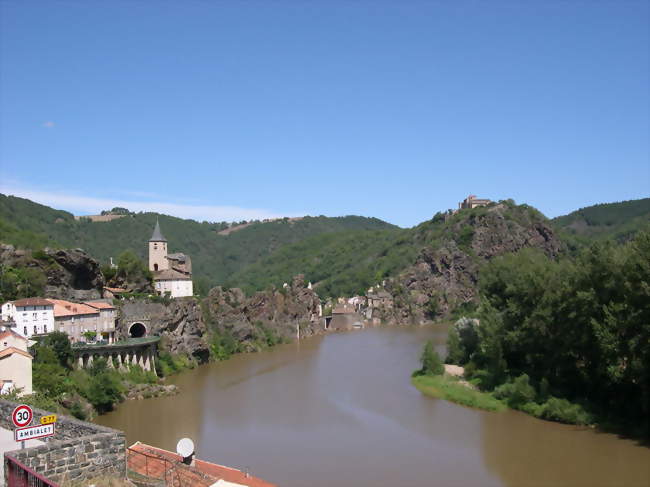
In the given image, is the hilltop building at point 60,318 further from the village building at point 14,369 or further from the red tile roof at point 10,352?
the red tile roof at point 10,352

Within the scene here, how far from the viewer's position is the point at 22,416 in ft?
29.0

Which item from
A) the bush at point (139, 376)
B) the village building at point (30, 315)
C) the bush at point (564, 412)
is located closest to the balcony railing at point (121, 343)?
the bush at point (139, 376)

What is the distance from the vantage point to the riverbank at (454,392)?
2942cm

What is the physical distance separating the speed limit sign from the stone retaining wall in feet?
1.23

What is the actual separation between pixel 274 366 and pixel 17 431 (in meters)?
38.2

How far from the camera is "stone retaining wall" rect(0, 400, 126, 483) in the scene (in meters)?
7.78

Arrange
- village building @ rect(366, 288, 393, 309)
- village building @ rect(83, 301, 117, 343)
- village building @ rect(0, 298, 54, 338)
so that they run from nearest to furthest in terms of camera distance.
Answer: village building @ rect(0, 298, 54, 338) → village building @ rect(83, 301, 117, 343) → village building @ rect(366, 288, 393, 309)

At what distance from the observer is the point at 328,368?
44812mm

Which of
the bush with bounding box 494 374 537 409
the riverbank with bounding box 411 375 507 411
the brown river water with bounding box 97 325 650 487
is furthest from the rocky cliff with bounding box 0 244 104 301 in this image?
the bush with bounding box 494 374 537 409

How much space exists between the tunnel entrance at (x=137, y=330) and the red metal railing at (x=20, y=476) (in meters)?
37.1

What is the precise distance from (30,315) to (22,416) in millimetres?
25682

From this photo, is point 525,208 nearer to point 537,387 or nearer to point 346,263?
point 346,263

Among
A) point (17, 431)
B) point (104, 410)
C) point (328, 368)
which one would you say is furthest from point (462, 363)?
point (17, 431)

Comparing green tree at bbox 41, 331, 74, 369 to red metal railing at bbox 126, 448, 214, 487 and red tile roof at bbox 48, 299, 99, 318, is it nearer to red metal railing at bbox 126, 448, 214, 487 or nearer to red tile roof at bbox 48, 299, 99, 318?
red tile roof at bbox 48, 299, 99, 318
